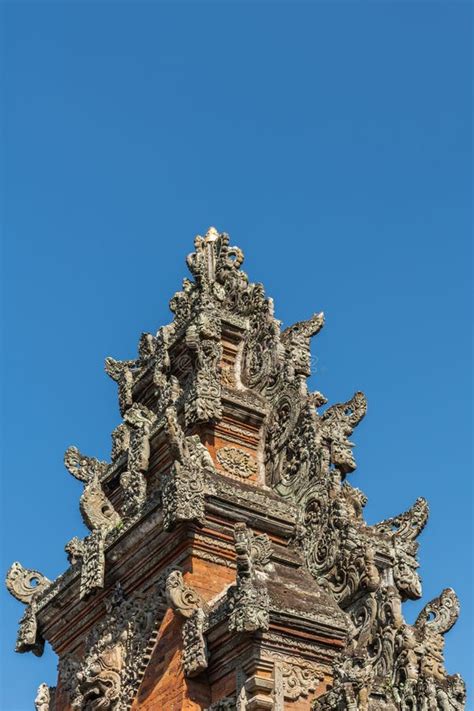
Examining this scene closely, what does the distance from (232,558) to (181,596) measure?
1135 millimetres

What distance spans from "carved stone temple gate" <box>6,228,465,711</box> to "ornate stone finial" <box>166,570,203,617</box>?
0.02 metres

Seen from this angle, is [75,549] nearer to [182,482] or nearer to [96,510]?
[96,510]

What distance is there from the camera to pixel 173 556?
14.1 metres

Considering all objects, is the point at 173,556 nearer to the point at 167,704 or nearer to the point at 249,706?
the point at 167,704

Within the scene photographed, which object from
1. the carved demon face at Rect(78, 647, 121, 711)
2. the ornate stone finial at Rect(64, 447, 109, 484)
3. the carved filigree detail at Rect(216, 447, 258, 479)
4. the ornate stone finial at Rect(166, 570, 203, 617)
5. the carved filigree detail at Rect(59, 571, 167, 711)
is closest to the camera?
the ornate stone finial at Rect(166, 570, 203, 617)

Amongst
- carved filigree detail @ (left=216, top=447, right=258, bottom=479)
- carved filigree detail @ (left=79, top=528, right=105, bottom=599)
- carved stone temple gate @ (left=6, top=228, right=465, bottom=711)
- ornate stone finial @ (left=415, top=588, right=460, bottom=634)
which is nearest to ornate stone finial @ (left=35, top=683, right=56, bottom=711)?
carved stone temple gate @ (left=6, top=228, right=465, bottom=711)

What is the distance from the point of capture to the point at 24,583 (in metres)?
18.0

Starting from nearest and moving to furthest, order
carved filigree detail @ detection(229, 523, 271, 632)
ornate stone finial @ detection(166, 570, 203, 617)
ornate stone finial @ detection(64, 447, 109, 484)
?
carved filigree detail @ detection(229, 523, 271, 632)
ornate stone finial @ detection(166, 570, 203, 617)
ornate stone finial @ detection(64, 447, 109, 484)

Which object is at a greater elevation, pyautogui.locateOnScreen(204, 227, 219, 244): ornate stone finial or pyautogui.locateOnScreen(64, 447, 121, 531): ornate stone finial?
pyautogui.locateOnScreen(204, 227, 219, 244): ornate stone finial

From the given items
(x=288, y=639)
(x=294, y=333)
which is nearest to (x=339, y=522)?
(x=288, y=639)

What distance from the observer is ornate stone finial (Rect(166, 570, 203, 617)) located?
12969 mm

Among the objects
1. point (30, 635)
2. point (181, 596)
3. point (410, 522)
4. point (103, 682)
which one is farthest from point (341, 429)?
point (30, 635)

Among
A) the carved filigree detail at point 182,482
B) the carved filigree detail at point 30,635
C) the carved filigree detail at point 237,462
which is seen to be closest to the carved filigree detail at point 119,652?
the carved filigree detail at point 182,482

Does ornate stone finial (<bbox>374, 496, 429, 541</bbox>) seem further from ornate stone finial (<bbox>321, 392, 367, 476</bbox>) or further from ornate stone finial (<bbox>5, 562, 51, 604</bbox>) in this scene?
ornate stone finial (<bbox>5, 562, 51, 604</bbox>)
